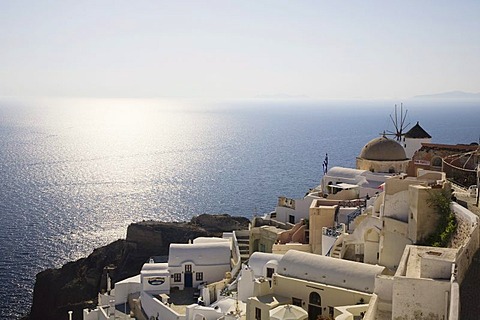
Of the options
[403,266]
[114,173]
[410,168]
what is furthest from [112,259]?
[114,173]

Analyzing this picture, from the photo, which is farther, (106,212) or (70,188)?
(70,188)

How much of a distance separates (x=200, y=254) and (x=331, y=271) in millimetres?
11693

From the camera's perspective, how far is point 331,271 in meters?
25.8

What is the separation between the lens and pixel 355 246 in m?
30.0

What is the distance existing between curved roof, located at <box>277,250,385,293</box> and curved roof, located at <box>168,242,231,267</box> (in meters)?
8.81

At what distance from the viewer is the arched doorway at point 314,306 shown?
989 inches

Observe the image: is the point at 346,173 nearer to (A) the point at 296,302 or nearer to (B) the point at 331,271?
(B) the point at 331,271

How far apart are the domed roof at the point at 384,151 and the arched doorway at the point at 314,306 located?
18.4 metres

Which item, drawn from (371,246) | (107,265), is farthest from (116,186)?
(371,246)

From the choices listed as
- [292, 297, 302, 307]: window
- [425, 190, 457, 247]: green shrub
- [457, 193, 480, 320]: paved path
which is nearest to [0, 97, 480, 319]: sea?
[292, 297, 302, 307]: window

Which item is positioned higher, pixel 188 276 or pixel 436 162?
pixel 436 162

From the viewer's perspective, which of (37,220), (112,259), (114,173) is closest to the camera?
(112,259)

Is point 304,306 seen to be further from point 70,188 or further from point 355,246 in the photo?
point 70,188

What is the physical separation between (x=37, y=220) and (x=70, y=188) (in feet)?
74.3
